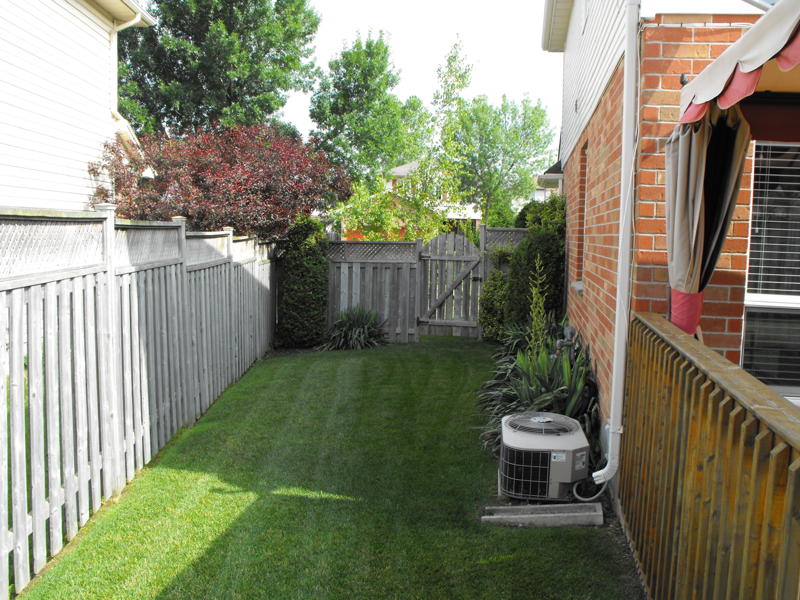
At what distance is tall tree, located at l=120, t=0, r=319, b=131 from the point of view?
26.7m

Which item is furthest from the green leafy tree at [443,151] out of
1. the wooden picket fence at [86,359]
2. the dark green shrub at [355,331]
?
the wooden picket fence at [86,359]

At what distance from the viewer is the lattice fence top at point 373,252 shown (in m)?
12.2

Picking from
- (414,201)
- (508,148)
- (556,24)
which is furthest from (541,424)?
(508,148)

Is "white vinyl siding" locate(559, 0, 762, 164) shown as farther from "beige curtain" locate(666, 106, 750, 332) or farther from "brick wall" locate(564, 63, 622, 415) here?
"beige curtain" locate(666, 106, 750, 332)

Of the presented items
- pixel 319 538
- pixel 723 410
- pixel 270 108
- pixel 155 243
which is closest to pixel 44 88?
pixel 155 243

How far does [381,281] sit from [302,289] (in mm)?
1510

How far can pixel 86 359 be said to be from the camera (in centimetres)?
460

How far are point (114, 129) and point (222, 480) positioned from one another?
32.3 feet

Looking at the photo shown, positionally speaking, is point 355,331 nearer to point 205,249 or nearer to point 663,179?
point 205,249

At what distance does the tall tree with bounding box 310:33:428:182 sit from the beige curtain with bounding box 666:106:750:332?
27307mm

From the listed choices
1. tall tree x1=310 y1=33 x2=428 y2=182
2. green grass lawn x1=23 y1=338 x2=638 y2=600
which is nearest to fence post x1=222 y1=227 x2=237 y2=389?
green grass lawn x1=23 y1=338 x2=638 y2=600

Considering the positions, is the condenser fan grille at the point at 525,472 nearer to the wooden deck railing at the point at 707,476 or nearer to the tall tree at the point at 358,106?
the wooden deck railing at the point at 707,476

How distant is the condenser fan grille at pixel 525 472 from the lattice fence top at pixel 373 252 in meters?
7.67

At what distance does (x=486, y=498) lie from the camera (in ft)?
16.3
